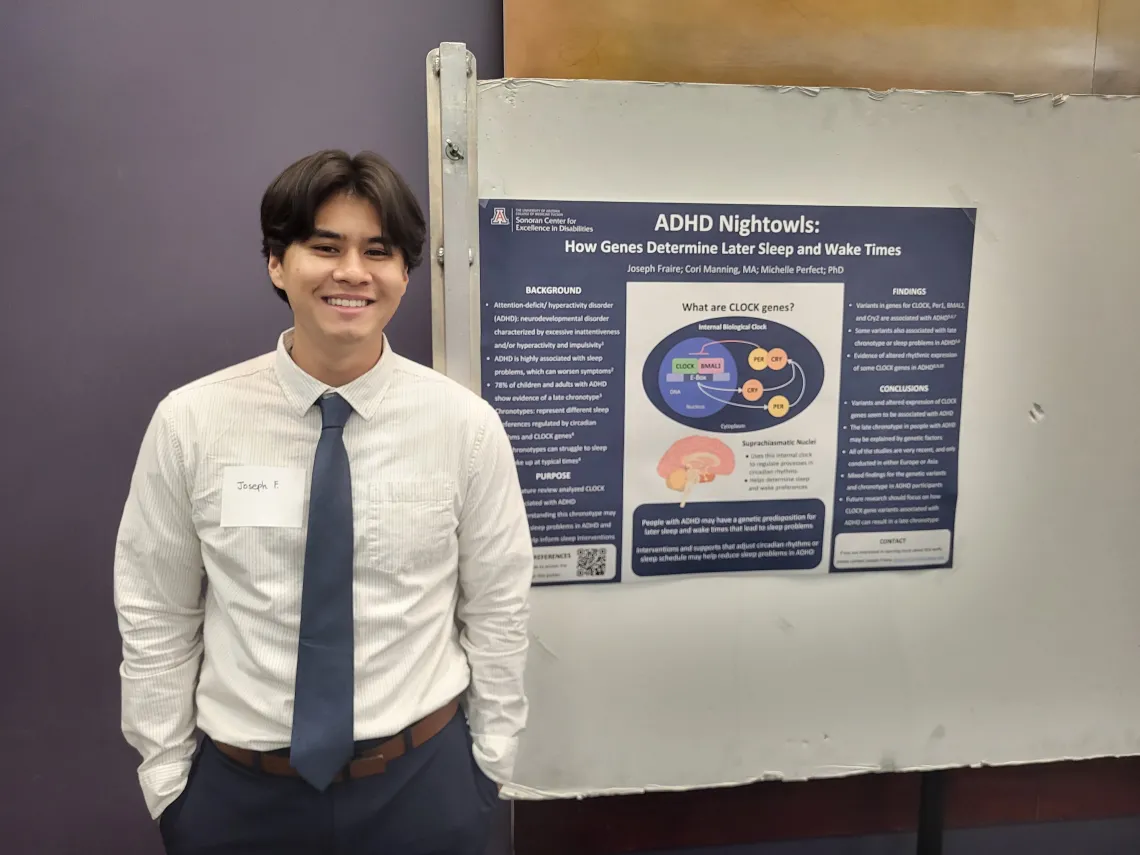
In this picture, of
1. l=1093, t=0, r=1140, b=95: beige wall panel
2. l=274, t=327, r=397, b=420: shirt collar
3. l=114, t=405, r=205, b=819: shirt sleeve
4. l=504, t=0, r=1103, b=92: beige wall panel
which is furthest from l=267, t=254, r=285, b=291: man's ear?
l=1093, t=0, r=1140, b=95: beige wall panel

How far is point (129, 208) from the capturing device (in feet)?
4.52

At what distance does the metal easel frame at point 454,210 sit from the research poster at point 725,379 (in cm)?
3

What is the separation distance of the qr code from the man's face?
0.62 m

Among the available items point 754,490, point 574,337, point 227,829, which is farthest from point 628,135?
point 227,829

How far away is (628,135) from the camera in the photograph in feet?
4.31

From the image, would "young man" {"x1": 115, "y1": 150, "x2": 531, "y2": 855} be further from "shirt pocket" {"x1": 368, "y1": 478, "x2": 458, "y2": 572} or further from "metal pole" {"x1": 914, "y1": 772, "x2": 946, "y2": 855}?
"metal pole" {"x1": 914, "y1": 772, "x2": 946, "y2": 855}

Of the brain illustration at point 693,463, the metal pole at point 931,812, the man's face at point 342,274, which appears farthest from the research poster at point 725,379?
the metal pole at point 931,812

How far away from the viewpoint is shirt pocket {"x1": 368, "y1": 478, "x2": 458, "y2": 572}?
42.3 inches

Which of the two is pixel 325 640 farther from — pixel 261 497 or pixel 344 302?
pixel 344 302

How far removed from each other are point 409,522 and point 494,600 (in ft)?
0.67

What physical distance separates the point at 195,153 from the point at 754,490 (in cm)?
126

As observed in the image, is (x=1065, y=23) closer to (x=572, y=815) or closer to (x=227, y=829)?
(x=572, y=815)

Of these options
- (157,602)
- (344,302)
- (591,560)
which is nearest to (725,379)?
(591,560)

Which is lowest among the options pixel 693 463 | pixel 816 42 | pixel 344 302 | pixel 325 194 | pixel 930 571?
pixel 930 571
